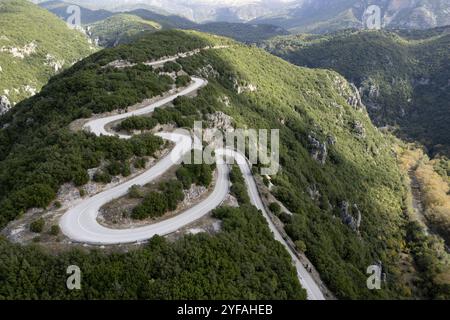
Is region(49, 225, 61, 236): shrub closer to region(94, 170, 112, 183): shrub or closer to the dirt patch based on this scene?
the dirt patch

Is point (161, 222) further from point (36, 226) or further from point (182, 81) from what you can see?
point (182, 81)

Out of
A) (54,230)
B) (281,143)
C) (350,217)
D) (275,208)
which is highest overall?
(54,230)

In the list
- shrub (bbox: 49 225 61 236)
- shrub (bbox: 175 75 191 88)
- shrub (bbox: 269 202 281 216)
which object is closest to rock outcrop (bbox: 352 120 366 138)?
shrub (bbox: 175 75 191 88)

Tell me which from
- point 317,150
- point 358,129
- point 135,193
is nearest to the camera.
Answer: point 135,193

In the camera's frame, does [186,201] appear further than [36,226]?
Yes

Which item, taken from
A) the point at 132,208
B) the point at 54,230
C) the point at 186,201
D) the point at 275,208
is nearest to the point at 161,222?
the point at 132,208

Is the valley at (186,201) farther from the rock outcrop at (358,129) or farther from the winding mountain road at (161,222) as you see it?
the rock outcrop at (358,129)

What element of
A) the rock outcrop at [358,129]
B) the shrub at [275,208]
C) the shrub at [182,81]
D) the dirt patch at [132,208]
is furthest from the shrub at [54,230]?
the rock outcrop at [358,129]

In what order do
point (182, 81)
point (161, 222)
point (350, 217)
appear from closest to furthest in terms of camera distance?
point (161, 222) → point (350, 217) → point (182, 81)
